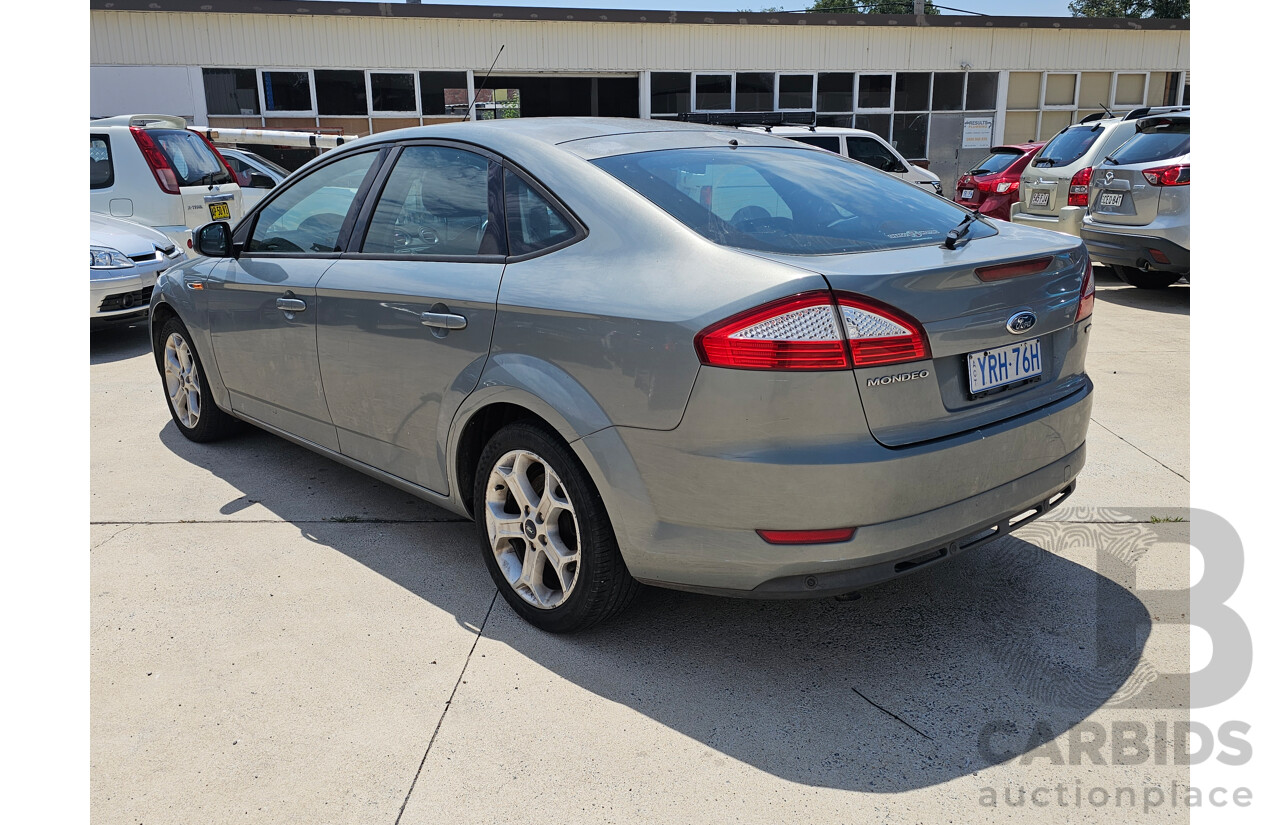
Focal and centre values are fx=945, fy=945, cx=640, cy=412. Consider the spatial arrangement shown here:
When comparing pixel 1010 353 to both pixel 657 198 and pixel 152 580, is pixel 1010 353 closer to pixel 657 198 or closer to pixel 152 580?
pixel 657 198

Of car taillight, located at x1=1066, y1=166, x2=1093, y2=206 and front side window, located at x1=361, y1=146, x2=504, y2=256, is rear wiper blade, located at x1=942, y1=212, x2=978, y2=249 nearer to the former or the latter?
front side window, located at x1=361, y1=146, x2=504, y2=256

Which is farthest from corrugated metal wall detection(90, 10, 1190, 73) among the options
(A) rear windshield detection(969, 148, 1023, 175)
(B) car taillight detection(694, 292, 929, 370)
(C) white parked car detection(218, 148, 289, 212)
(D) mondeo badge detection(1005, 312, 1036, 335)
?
(B) car taillight detection(694, 292, 929, 370)

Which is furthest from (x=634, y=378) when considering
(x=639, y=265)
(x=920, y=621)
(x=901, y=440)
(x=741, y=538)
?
(x=920, y=621)

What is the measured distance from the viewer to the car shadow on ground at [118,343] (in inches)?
310

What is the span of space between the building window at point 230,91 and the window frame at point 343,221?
1706cm

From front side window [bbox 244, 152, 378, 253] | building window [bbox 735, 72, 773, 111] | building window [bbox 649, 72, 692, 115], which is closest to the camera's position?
front side window [bbox 244, 152, 378, 253]

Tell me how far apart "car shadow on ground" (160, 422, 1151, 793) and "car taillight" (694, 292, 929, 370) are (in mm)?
1028

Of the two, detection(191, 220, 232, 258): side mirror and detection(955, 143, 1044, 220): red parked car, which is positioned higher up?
detection(955, 143, 1044, 220): red parked car

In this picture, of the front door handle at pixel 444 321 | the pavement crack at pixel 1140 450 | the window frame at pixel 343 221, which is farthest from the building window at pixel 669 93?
the front door handle at pixel 444 321

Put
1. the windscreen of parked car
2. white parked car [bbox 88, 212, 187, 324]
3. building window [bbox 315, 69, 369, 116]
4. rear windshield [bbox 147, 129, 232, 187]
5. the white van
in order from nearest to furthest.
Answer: the windscreen of parked car < white parked car [bbox 88, 212, 187, 324] < rear windshield [bbox 147, 129, 232, 187] < the white van < building window [bbox 315, 69, 369, 116]

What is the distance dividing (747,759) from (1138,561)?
78.5 inches

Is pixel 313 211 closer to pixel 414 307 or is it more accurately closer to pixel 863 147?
pixel 414 307

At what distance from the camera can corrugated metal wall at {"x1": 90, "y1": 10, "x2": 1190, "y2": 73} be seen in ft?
62.1

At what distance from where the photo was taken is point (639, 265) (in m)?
2.73
